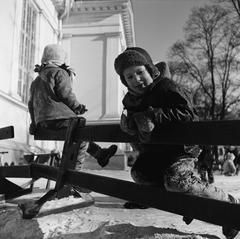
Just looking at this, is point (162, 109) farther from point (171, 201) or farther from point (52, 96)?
point (52, 96)

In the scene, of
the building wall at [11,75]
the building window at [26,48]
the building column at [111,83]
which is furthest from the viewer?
the building column at [111,83]

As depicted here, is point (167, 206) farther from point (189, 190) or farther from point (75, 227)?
point (75, 227)

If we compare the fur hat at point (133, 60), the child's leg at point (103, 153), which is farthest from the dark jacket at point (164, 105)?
the child's leg at point (103, 153)

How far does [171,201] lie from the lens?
1788 millimetres

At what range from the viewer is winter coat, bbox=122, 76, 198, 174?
181 centimetres

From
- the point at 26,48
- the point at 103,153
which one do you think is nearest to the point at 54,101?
the point at 103,153

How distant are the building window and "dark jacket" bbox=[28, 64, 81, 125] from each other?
22.6 ft

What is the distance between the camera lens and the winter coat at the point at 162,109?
1.81 m

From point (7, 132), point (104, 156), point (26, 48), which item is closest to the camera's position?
point (104, 156)

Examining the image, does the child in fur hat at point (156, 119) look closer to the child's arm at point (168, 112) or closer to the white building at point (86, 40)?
the child's arm at point (168, 112)

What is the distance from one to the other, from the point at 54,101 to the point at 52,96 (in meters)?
0.07

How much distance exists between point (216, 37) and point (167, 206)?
19.0 meters

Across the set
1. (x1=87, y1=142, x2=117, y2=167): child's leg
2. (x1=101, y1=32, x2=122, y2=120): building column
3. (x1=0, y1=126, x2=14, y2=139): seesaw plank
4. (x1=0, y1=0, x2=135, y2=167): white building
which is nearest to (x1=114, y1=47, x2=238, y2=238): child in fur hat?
(x1=87, y1=142, x2=117, y2=167): child's leg

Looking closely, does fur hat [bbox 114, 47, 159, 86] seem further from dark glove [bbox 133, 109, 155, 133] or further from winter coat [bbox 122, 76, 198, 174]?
dark glove [bbox 133, 109, 155, 133]
